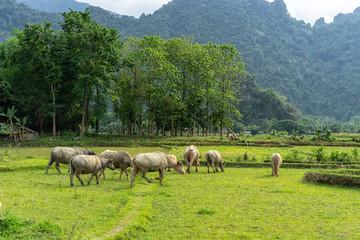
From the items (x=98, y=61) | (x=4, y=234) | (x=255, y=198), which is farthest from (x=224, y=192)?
(x=98, y=61)

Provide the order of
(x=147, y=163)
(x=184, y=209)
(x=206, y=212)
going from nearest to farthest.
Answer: (x=206, y=212) < (x=184, y=209) < (x=147, y=163)

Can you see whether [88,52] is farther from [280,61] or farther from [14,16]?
[280,61]

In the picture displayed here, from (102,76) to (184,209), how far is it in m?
34.8

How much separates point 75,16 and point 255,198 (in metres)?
39.3

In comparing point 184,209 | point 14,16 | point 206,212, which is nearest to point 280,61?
point 14,16

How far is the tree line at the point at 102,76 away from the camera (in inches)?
1710

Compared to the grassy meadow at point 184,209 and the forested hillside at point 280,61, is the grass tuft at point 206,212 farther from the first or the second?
the forested hillside at point 280,61

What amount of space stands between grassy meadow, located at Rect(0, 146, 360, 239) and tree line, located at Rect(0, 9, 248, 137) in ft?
94.1

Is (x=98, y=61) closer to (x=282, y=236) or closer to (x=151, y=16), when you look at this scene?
(x=282, y=236)

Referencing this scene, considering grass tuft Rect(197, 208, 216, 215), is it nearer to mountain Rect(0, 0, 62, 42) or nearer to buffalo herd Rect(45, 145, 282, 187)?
buffalo herd Rect(45, 145, 282, 187)

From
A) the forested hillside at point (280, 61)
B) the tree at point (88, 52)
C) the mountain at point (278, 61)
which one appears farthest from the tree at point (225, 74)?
the forested hillside at point (280, 61)

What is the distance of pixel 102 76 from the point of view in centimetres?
4372

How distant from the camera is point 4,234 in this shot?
24.6 ft

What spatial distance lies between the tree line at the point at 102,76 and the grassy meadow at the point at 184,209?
28.7 meters
